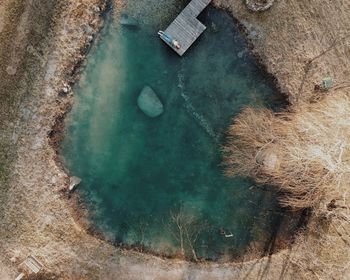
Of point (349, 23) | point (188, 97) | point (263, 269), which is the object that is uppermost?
point (349, 23)

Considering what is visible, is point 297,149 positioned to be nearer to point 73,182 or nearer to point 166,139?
point 166,139

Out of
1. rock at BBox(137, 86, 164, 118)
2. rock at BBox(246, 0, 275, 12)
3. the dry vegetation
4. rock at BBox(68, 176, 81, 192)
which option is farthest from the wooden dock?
rock at BBox(68, 176, 81, 192)

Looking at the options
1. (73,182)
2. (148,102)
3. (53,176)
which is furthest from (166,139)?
(53,176)

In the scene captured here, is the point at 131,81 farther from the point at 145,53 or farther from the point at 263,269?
the point at 263,269

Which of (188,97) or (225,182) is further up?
(188,97)

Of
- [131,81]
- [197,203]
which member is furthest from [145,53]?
[197,203]

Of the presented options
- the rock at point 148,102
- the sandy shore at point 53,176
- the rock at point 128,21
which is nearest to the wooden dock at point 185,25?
the sandy shore at point 53,176
